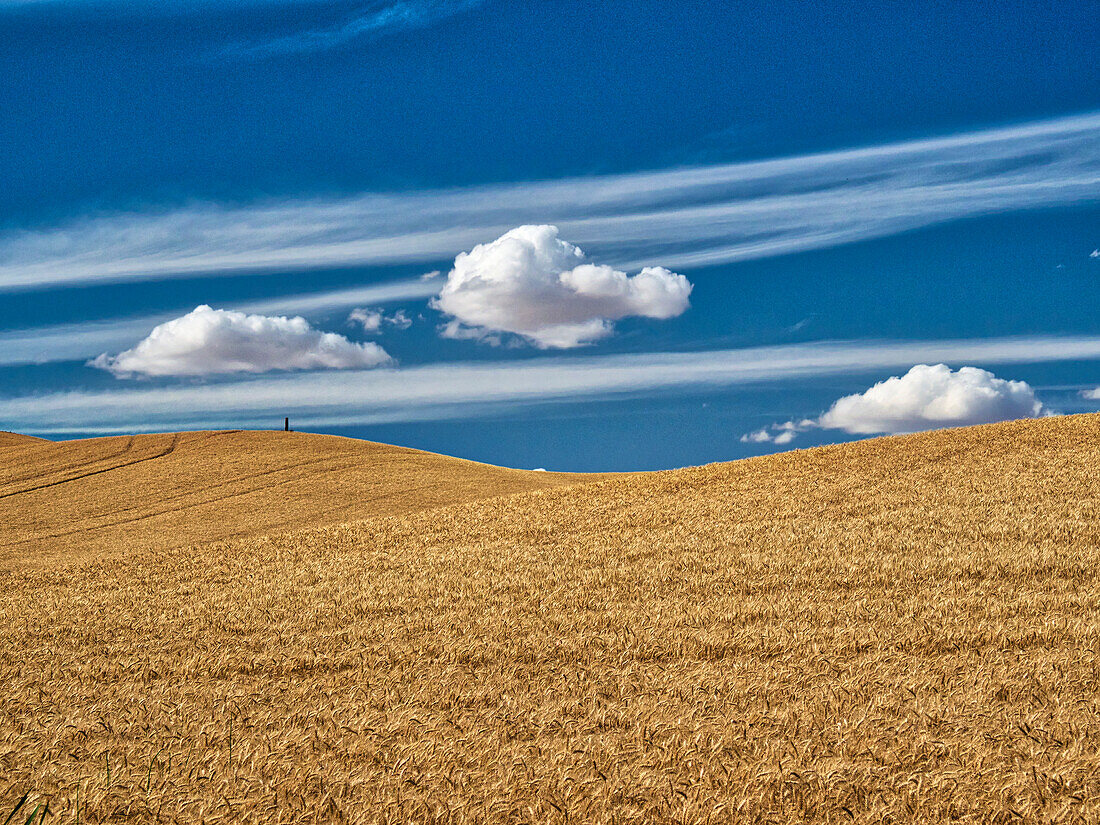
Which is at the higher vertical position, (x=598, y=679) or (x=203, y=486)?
(x=598, y=679)

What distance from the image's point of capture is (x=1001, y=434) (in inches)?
679

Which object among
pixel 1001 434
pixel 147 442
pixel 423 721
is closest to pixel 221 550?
pixel 423 721

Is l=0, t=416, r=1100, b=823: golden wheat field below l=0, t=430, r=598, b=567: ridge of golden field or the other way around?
the other way around

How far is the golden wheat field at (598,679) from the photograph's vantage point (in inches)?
142

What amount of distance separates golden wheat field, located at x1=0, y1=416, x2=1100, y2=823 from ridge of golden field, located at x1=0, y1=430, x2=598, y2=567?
7664 millimetres

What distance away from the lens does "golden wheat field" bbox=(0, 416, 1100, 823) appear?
360 centimetres

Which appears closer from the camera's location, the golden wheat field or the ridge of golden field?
the golden wheat field

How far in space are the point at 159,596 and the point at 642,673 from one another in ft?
23.9

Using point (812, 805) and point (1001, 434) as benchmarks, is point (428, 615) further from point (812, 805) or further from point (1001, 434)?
point (1001, 434)

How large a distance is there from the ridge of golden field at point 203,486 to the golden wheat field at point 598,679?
766cm

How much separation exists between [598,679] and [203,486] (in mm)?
23370

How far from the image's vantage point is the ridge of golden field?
741 inches

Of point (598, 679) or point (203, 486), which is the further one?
point (203, 486)

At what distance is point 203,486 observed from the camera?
2522 centimetres
